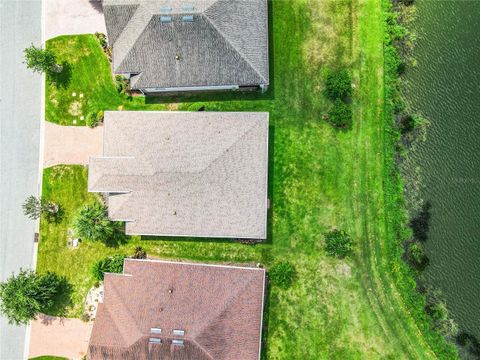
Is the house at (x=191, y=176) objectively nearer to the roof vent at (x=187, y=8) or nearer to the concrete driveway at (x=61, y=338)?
the roof vent at (x=187, y=8)

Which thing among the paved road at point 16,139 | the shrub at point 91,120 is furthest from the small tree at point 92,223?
the shrub at point 91,120

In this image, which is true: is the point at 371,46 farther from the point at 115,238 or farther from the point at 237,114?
the point at 115,238

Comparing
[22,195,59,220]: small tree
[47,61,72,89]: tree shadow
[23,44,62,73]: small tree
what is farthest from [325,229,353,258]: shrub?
[23,44,62,73]: small tree

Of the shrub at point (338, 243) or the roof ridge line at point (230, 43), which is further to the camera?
the shrub at point (338, 243)

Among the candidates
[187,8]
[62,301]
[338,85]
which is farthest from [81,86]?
[338,85]

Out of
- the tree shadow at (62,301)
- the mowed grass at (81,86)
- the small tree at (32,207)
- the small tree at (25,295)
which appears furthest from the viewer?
the mowed grass at (81,86)

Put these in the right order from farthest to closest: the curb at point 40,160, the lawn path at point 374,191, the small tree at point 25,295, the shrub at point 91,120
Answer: the shrub at point 91,120 < the curb at point 40,160 < the lawn path at point 374,191 < the small tree at point 25,295
